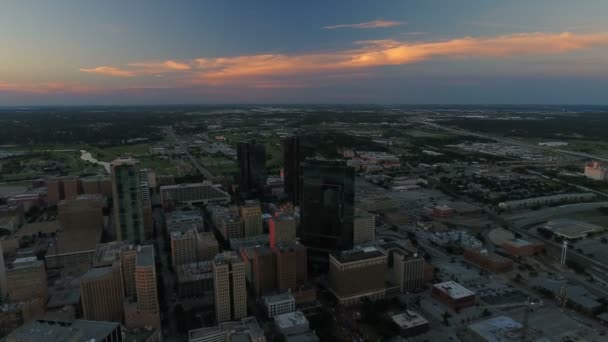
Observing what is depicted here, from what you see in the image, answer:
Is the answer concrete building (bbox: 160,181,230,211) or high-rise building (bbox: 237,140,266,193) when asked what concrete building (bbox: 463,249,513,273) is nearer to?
high-rise building (bbox: 237,140,266,193)

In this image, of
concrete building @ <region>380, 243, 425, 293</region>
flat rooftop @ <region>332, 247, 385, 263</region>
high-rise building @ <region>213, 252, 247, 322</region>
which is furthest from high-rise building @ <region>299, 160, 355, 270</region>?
high-rise building @ <region>213, 252, 247, 322</region>

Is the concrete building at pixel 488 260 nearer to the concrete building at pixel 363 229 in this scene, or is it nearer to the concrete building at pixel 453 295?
the concrete building at pixel 453 295

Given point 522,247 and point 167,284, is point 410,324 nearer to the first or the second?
point 522,247

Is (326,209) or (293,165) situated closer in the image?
(326,209)

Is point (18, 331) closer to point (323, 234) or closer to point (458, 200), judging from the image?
point (323, 234)

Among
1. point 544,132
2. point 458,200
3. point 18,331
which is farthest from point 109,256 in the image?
point 544,132

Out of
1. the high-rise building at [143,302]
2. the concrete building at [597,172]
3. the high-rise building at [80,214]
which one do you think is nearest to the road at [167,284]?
the high-rise building at [143,302]

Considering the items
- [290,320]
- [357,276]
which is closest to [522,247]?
[357,276]
